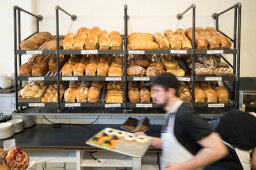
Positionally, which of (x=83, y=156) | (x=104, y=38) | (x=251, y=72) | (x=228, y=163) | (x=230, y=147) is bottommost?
(x=83, y=156)

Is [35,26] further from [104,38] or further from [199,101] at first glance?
[199,101]

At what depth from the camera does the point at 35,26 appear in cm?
276

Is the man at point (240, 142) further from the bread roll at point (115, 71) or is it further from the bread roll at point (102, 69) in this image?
the bread roll at point (102, 69)

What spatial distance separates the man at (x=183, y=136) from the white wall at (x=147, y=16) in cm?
163

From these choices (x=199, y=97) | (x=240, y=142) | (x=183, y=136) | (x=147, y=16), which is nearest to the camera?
(x=183, y=136)

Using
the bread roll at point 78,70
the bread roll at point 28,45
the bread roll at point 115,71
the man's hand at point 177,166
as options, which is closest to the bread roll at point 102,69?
the bread roll at point 115,71

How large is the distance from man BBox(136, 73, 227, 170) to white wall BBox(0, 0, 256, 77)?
1.63 m

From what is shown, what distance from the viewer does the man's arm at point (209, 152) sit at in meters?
1.10

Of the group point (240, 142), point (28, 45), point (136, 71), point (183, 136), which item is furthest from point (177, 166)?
point (28, 45)

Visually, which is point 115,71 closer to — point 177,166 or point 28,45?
point 28,45

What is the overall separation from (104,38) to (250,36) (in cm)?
198

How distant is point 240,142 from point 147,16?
1.90m

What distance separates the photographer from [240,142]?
5.17 feet

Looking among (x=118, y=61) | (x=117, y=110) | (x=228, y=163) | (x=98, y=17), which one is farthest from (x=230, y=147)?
(x=98, y=17)
